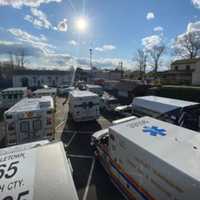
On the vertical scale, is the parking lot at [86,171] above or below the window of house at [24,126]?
below

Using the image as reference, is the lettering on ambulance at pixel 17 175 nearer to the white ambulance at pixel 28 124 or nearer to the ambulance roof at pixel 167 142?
the ambulance roof at pixel 167 142

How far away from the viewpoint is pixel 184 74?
37.1 meters

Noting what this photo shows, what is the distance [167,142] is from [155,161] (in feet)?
2.46

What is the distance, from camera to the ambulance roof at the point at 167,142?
8.93ft

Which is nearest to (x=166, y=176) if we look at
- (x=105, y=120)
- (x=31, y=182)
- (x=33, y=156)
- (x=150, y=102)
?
(x=31, y=182)

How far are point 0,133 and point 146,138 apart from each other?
1099cm

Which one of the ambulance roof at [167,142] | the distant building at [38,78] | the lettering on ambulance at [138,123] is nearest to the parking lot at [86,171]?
the ambulance roof at [167,142]

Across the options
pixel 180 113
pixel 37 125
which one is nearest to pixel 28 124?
pixel 37 125

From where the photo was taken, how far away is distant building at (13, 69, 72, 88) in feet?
136

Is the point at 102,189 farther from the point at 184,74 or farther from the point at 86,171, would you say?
the point at 184,74

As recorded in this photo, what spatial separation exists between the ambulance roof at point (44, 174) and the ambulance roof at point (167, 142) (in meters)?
1.83

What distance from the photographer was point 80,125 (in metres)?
12.0

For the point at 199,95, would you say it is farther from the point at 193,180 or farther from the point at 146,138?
the point at 193,180

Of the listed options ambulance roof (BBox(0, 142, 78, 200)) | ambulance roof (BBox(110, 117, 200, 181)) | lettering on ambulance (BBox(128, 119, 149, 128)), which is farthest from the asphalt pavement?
ambulance roof (BBox(0, 142, 78, 200))
